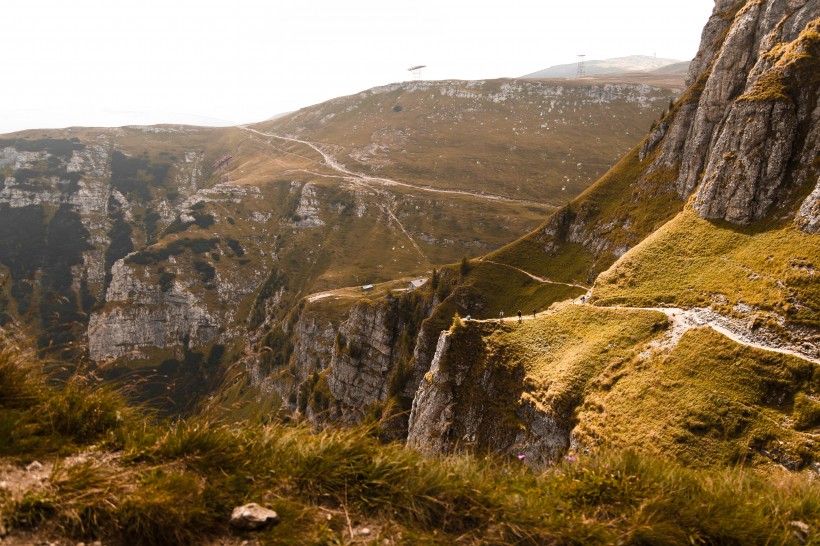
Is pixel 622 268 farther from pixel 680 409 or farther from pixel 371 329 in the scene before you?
pixel 371 329

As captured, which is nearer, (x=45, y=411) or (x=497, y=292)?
(x=45, y=411)

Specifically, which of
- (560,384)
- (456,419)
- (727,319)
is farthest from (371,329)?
(727,319)

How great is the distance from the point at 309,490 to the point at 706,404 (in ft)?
112

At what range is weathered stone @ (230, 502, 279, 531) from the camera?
519cm

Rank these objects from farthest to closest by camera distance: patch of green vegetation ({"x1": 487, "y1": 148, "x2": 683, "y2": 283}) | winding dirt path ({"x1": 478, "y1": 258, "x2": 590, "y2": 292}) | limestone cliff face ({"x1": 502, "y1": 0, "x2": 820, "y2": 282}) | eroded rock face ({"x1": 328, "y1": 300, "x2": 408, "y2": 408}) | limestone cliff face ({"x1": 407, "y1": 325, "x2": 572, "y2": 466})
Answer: eroded rock face ({"x1": 328, "y1": 300, "x2": 408, "y2": 408}) → patch of green vegetation ({"x1": 487, "y1": 148, "x2": 683, "y2": 283}) → winding dirt path ({"x1": 478, "y1": 258, "x2": 590, "y2": 292}) → limestone cliff face ({"x1": 502, "y1": 0, "x2": 820, "y2": 282}) → limestone cliff face ({"x1": 407, "y1": 325, "x2": 572, "y2": 466})

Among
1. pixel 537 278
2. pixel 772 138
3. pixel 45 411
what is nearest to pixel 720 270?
pixel 772 138

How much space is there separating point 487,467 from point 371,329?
349ft

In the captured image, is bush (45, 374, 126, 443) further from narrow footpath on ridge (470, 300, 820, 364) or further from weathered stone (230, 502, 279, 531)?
narrow footpath on ridge (470, 300, 820, 364)

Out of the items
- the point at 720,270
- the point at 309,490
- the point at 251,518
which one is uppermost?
the point at 251,518

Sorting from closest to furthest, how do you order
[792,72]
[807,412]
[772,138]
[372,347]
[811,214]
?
[807,412] → [811,214] → [772,138] → [792,72] → [372,347]

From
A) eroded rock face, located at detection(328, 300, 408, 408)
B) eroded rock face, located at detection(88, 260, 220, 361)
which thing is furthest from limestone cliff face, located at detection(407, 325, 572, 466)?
eroded rock face, located at detection(88, 260, 220, 361)

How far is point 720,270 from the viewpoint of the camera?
139ft

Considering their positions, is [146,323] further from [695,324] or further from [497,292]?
[695,324]

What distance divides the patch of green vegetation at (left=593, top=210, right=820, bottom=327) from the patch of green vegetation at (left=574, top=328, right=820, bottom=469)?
5.30 metres
